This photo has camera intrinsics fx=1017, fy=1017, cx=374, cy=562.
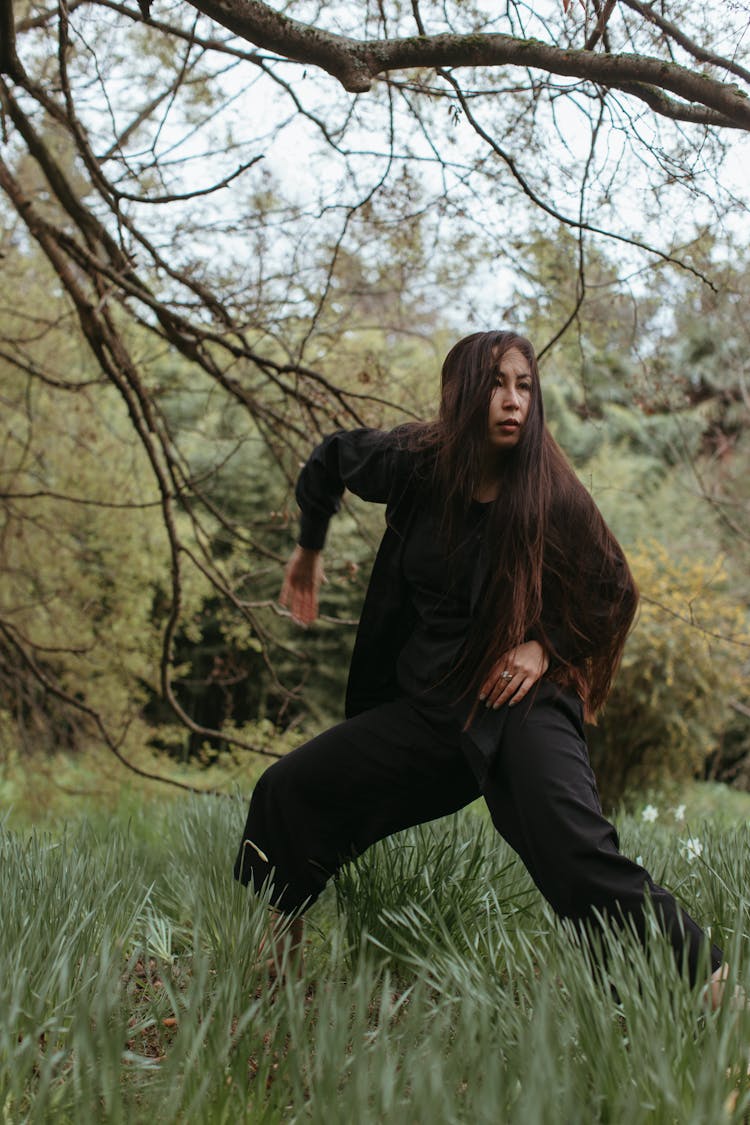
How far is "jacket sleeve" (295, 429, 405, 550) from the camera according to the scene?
2746 millimetres

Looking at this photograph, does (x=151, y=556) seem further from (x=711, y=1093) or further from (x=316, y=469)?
(x=711, y=1093)

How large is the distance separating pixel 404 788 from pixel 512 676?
443 millimetres

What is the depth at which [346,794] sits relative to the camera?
8.54ft

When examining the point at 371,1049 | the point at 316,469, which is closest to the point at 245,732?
the point at 316,469

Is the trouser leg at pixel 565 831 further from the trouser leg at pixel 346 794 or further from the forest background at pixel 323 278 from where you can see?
the forest background at pixel 323 278

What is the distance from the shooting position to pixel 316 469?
2.96 meters

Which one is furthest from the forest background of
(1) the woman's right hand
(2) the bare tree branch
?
(1) the woman's right hand

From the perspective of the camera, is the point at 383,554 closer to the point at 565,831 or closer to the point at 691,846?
the point at 565,831

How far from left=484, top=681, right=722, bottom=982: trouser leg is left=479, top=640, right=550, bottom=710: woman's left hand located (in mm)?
37

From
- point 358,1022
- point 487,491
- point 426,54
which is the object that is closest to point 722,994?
point 358,1022

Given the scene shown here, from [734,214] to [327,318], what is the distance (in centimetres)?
199

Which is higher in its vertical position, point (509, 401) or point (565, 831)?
point (509, 401)

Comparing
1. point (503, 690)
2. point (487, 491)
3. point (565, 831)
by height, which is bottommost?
point (565, 831)

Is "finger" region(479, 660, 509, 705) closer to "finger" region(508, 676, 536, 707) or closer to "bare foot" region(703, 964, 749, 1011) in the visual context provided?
"finger" region(508, 676, 536, 707)
